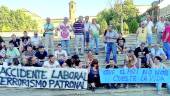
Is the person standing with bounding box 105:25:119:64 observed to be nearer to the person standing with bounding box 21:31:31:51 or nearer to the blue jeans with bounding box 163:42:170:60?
the blue jeans with bounding box 163:42:170:60

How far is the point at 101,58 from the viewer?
64.4 ft

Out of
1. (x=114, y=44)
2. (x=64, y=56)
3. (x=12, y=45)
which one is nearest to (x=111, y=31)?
(x=114, y=44)

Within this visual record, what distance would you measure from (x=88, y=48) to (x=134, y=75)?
4.12m

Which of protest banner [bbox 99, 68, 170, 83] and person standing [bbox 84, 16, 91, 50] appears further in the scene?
person standing [bbox 84, 16, 91, 50]

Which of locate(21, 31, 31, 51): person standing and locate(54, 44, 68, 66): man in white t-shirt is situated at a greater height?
locate(21, 31, 31, 51): person standing

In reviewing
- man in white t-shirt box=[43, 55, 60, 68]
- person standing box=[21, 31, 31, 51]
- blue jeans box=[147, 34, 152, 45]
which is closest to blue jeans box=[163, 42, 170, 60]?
blue jeans box=[147, 34, 152, 45]

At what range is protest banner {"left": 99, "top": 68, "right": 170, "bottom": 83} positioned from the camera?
16.2 meters

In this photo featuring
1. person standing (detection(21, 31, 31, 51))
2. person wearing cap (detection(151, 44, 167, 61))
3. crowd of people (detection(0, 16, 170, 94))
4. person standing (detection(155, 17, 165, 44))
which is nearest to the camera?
crowd of people (detection(0, 16, 170, 94))

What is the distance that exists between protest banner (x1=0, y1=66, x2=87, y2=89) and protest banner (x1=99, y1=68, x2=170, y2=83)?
787 millimetres

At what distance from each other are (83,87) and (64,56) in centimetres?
154

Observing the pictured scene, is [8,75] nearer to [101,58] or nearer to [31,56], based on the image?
[31,56]

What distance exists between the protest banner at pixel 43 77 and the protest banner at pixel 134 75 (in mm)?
787

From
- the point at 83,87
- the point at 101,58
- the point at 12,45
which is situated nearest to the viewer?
the point at 83,87

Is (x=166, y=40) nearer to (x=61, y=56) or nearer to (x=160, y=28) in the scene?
(x=160, y=28)
